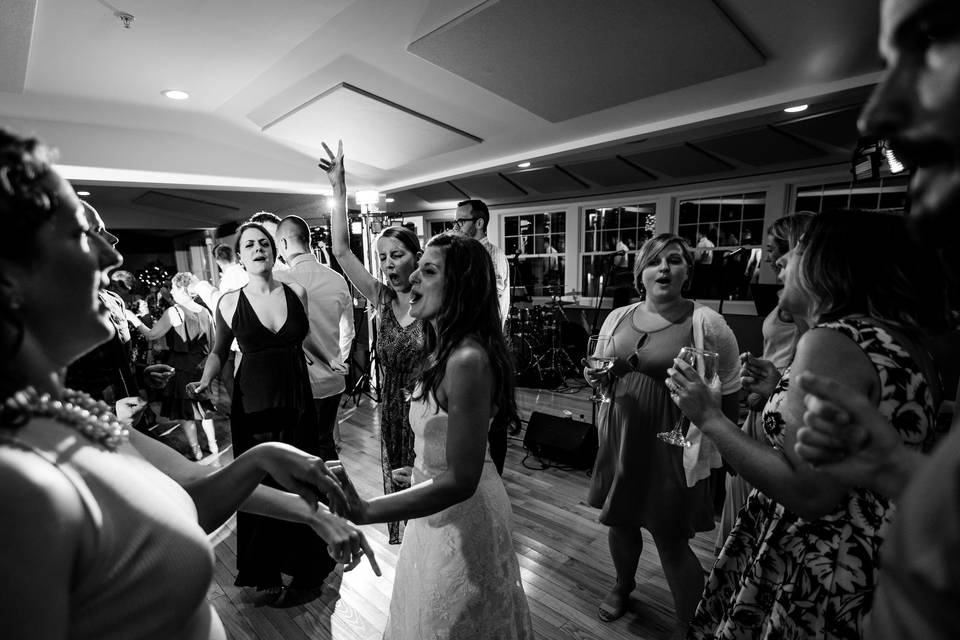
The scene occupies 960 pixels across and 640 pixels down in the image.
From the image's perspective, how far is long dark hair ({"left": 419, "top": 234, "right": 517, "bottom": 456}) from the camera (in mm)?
1364

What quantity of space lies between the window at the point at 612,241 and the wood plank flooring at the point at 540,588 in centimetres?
465

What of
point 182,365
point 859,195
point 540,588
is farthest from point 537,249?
point 540,588

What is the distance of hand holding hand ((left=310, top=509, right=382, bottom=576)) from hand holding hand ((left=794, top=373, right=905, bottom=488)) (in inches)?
35.4

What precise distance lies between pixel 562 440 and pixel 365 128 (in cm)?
398

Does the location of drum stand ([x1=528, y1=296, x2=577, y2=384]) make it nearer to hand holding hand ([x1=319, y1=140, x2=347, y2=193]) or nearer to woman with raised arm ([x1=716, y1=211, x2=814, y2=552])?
woman with raised arm ([x1=716, y1=211, x2=814, y2=552])

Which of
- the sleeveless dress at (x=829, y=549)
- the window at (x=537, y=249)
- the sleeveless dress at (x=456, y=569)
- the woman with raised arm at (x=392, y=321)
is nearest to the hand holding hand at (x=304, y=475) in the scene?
the sleeveless dress at (x=456, y=569)

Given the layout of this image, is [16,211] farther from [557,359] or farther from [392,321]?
[557,359]

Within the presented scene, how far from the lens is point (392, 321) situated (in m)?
2.62

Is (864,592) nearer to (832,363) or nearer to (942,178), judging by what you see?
(832,363)

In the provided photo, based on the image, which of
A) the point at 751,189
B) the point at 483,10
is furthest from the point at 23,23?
the point at 751,189

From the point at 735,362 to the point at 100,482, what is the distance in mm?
2212

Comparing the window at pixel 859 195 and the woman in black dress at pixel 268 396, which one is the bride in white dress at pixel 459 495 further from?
the window at pixel 859 195

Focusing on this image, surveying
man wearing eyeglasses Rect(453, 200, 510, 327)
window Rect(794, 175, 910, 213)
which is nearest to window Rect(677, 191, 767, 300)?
window Rect(794, 175, 910, 213)

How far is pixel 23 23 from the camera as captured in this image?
2.70m
